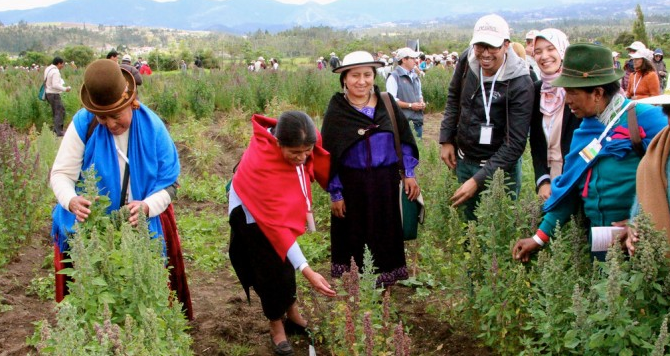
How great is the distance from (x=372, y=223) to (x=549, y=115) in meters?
1.26

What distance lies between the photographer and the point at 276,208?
11.3 feet

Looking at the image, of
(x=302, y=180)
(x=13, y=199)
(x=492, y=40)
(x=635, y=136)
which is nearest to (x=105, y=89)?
(x=302, y=180)

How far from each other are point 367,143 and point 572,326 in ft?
5.79

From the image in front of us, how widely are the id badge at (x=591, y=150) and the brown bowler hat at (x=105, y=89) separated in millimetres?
2194

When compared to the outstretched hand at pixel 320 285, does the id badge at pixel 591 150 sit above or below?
above

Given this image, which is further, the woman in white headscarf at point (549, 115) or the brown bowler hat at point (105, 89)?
the woman in white headscarf at point (549, 115)

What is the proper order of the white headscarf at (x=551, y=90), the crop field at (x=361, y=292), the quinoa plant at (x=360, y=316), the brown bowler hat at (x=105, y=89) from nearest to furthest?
the crop field at (x=361, y=292) < the quinoa plant at (x=360, y=316) < the brown bowler hat at (x=105, y=89) < the white headscarf at (x=551, y=90)

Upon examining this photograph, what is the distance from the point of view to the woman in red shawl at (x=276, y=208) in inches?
130

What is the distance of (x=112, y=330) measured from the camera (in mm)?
2215

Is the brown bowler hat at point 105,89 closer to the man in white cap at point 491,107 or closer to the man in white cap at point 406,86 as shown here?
the man in white cap at point 491,107

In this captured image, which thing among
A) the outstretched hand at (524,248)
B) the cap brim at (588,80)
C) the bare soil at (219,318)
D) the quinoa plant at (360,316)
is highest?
the cap brim at (588,80)

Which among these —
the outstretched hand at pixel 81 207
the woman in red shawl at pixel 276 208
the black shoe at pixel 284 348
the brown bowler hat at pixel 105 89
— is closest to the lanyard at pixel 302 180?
the woman in red shawl at pixel 276 208

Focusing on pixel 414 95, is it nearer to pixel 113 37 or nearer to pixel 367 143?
pixel 367 143

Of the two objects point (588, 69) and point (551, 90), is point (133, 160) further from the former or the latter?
point (551, 90)
